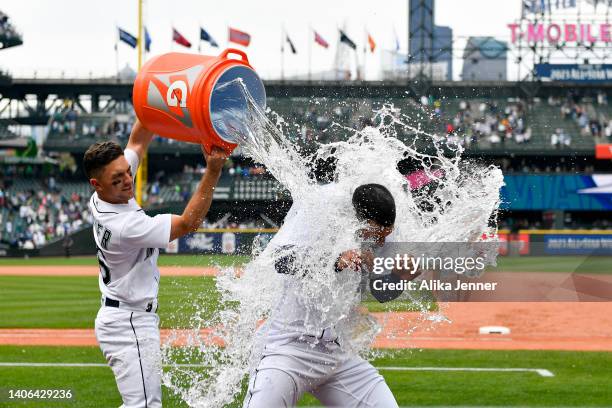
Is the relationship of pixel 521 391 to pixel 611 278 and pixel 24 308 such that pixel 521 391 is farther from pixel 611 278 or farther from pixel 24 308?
pixel 611 278

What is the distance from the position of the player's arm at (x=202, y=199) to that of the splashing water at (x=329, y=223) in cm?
37

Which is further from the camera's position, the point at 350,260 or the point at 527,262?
the point at 527,262

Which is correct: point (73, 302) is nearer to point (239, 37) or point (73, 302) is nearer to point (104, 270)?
point (104, 270)

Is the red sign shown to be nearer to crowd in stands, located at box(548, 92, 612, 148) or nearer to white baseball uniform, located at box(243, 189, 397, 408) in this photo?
crowd in stands, located at box(548, 92, 612, 148)

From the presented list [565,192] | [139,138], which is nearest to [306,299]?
[139,138]

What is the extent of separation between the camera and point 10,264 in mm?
Answer: 29922

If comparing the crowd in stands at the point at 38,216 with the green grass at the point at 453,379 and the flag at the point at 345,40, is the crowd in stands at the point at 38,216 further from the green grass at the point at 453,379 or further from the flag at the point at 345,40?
the green grass at the point at 453,379

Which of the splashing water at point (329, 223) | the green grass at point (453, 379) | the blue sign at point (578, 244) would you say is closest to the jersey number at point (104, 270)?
the splashing water at point (329, 223)

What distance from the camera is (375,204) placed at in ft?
12.9

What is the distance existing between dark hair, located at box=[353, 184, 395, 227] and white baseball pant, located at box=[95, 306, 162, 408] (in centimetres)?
150

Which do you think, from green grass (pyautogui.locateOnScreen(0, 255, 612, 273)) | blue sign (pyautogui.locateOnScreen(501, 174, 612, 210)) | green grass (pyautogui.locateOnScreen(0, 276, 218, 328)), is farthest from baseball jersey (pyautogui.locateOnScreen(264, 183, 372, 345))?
blue sign (pyautogui.locateOnScreen(501, 174, 612, 210))

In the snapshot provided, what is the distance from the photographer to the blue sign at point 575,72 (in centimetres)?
3953

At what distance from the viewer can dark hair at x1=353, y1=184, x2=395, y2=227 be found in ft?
12.9

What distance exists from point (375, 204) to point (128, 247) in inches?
57.6
